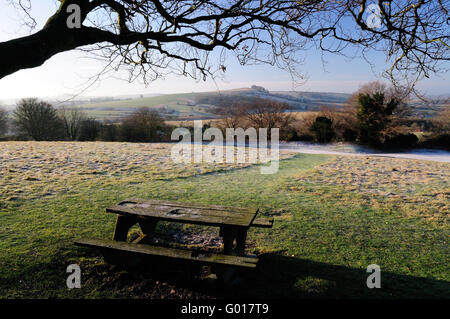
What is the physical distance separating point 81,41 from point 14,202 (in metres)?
4.31

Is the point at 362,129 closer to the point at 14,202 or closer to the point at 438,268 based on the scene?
the point at 438,268

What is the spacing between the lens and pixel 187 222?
137 inches

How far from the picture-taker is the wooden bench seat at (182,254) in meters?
3.08

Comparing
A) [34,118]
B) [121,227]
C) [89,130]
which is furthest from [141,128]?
[121,227]

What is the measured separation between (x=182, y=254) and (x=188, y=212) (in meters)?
0.65

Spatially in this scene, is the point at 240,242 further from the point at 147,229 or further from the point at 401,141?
the point at 401,141

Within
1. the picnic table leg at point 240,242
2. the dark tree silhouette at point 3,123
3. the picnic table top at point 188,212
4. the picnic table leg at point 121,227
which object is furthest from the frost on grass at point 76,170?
the dark tree silhouette at point 3,123

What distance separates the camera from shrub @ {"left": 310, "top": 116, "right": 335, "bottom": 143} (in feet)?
74.8

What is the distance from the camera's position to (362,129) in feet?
70.1

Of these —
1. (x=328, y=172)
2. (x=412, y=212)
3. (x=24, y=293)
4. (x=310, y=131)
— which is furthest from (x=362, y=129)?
(x=24, y=293)

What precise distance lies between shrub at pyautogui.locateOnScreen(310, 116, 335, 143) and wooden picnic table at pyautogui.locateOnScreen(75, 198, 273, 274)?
20.2m

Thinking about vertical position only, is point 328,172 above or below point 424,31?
below

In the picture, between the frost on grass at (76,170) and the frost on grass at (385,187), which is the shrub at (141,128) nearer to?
the frost on grass at (76,170)

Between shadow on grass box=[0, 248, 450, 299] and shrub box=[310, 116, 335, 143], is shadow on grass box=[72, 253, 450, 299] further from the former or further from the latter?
shrub box=[310, 116, 335, 143]
